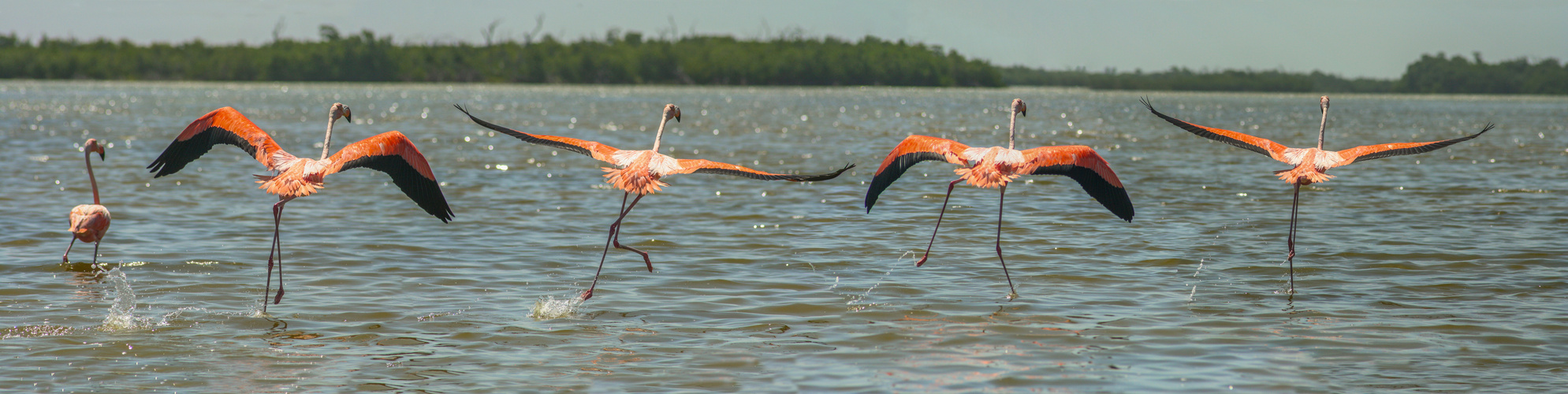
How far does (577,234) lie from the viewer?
15148 millimetres

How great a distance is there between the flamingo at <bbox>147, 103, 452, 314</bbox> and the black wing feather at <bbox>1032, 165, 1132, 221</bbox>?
14.9 feet

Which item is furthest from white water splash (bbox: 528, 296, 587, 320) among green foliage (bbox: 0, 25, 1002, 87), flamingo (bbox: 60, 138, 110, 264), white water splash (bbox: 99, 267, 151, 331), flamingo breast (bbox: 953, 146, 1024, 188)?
green foliage (bbox: 0, 25, 1002, 87)

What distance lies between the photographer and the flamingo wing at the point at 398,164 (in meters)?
9.26

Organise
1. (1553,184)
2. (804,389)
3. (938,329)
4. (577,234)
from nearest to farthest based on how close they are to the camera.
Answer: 1. (804,389)
2. (938,329)
3. (577,234)
4. (1553,184)

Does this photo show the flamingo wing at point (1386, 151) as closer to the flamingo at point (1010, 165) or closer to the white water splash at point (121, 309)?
the flamingo at point (1010, 165)

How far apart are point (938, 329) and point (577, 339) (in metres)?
2.48

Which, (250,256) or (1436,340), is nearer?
(1436,340)

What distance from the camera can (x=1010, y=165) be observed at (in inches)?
414

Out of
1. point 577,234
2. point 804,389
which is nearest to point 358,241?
point 577,234

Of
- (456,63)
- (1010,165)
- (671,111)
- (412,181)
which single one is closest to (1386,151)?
(1010,165)

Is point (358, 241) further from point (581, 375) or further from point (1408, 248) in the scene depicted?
point (1408, 248)

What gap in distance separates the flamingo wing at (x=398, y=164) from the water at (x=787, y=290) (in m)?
0.87

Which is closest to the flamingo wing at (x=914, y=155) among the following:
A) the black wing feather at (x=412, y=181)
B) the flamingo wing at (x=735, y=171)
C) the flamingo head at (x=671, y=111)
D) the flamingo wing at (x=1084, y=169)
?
the flamingo wing at (x=1084, y=169)

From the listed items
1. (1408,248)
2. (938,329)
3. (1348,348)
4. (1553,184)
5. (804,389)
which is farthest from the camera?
(1553,184)
